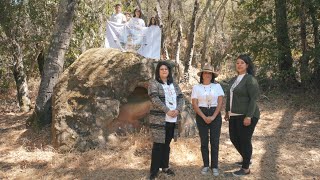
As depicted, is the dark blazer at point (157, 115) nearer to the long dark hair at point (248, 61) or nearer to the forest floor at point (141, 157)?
the forest floor at point (141, 157)

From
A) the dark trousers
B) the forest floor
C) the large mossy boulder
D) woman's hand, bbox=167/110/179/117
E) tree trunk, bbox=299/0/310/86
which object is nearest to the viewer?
woman's hand, bbox=167/110/179/117

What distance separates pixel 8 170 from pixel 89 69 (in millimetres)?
2662

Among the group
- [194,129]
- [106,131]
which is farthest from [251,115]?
[106,131]

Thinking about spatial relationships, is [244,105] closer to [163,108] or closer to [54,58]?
[163,108]

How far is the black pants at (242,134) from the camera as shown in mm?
5492

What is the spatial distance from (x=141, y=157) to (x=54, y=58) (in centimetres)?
339

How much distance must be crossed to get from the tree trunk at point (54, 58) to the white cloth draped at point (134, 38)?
2.38m

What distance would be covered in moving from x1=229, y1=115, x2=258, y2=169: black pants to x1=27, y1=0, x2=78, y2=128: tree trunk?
472 cm

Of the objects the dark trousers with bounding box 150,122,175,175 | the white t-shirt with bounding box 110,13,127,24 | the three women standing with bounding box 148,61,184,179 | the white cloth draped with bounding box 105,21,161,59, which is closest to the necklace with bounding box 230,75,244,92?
the three women standing with bounding box 148,61,184,179

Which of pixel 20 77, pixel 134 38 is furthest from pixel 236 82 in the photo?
pixel 20 77

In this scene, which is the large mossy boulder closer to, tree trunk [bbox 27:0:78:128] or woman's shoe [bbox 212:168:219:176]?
tree trunk [bbox 27:0:78:128]

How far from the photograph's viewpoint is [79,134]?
729cm

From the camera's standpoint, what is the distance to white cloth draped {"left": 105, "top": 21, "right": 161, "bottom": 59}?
1079 centimetres

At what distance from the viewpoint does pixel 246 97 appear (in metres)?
5.39
